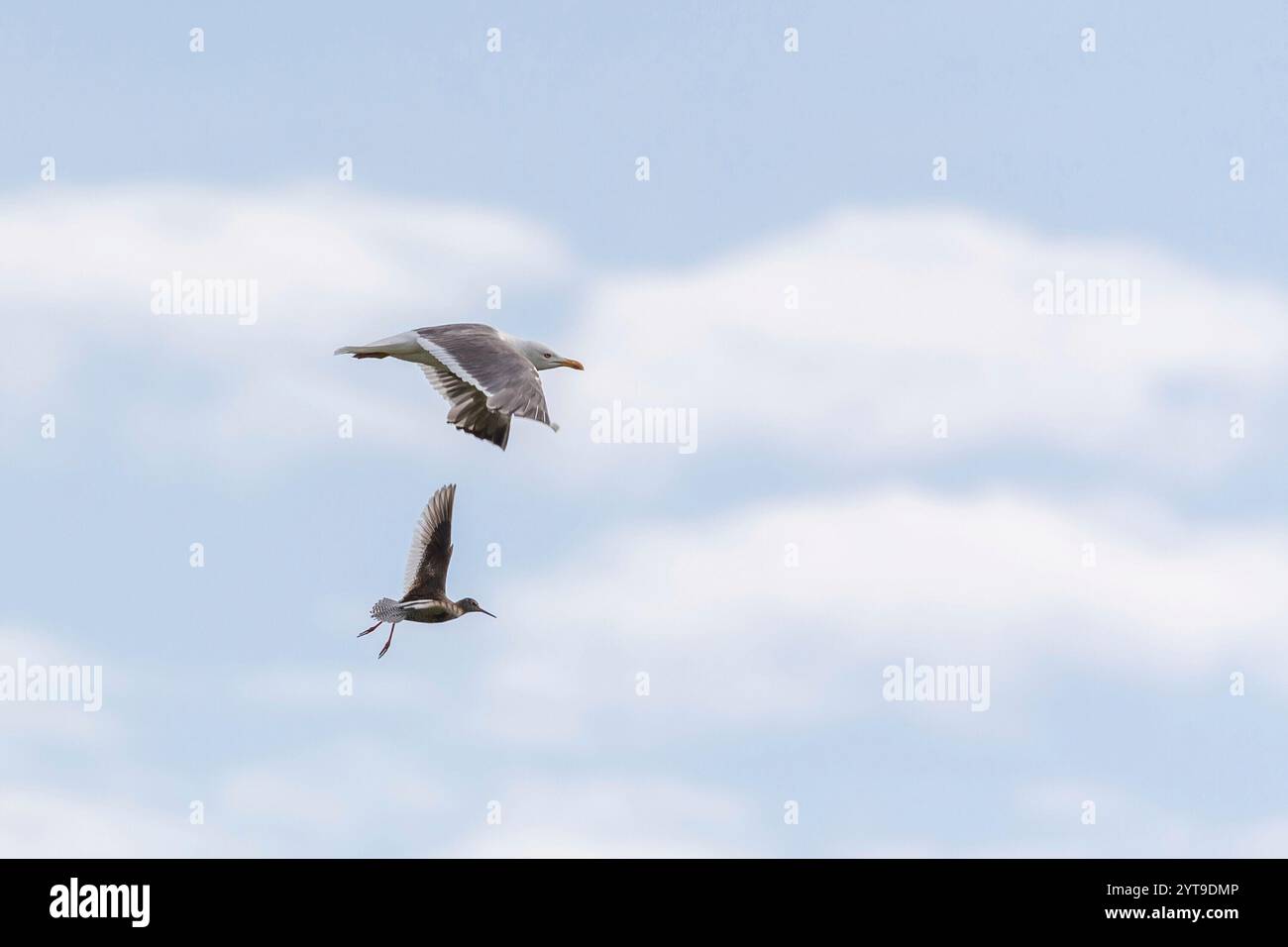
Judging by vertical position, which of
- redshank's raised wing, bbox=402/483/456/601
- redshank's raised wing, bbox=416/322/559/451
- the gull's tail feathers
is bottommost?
the gull's tail feathers

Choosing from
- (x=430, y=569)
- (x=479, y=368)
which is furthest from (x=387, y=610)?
(x=479, y=368)

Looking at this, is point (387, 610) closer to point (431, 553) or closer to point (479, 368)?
point (431, 553)

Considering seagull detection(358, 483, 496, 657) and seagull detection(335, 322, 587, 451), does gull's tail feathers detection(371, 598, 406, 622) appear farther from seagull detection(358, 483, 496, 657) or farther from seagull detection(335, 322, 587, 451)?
seagull detection(335, 322, 587, 451)

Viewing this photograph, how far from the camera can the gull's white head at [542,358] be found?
22266mm

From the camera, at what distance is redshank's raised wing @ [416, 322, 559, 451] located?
60.2 feet

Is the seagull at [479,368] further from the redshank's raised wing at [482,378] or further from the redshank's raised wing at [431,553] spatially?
the redshank's raised wing at [431,553]

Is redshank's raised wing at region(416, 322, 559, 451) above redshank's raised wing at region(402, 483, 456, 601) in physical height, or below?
above

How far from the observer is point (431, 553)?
2206cm

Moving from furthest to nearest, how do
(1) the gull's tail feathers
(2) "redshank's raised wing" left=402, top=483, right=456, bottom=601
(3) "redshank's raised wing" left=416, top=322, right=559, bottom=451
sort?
1. (2) "redshank's raised wing" left=402, top=483, right=456, bottom=601
2. (1) the gull's tail feathers
3. (3) "redshank's raised wing" left=416, top=322, right=559, bottom=451

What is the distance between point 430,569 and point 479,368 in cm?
345

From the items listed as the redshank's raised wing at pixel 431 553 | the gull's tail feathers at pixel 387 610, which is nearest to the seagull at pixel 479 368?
the redshank's raised wing at pixel 431 553

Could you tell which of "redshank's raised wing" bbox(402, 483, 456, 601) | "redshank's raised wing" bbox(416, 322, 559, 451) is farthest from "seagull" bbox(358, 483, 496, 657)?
"redshank's raised wing" bbox(416, 322, 559, 451)
